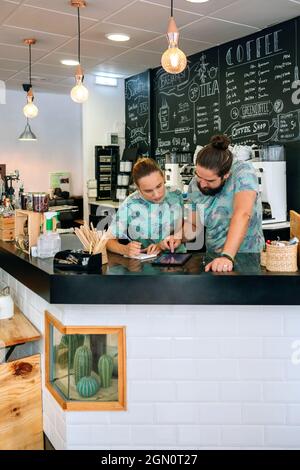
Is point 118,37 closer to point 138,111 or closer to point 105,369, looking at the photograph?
point 138,111

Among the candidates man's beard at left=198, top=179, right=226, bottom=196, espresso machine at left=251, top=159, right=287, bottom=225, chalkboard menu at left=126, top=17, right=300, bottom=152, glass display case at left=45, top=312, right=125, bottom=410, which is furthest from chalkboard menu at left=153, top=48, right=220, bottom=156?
glass display case at left=45, top=312, right=125, bottom=410

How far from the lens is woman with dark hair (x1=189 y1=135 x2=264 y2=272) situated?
230cm

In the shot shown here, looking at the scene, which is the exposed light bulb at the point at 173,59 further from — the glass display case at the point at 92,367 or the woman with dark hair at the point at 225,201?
the glass display case at the point at 92,367

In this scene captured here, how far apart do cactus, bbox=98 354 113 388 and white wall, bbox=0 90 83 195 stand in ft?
Result: 22.0

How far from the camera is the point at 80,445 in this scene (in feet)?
7.30

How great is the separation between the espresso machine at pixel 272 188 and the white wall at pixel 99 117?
3.22 metres

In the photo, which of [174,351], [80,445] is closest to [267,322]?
[174,351]

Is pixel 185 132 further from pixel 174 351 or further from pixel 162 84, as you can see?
pixel 174 351

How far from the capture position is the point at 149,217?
2.80 m

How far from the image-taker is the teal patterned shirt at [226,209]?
2523mm

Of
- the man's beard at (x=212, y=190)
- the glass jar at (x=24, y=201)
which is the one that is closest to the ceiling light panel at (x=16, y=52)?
the glass jar at (x=24, y=201)

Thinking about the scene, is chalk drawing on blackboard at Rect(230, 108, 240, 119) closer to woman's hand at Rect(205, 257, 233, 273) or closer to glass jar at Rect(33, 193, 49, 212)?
glass jar at Rect(33, 193, 49, 212)

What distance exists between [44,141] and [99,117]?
1.73 meters

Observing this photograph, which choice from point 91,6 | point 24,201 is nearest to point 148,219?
point 24,201
